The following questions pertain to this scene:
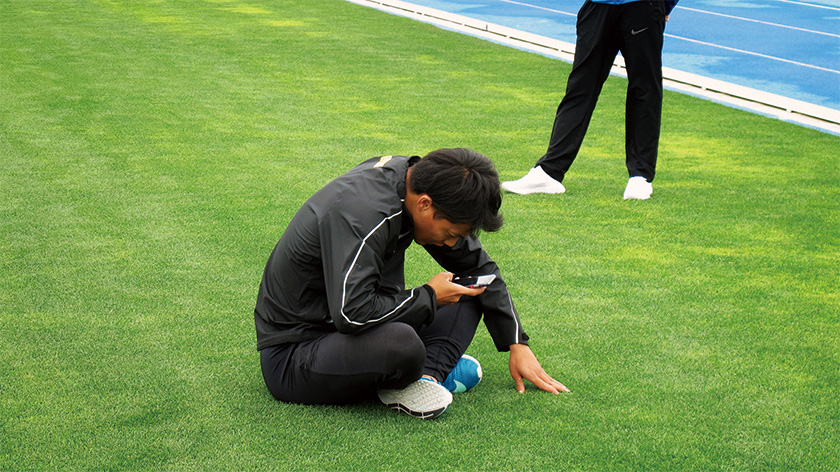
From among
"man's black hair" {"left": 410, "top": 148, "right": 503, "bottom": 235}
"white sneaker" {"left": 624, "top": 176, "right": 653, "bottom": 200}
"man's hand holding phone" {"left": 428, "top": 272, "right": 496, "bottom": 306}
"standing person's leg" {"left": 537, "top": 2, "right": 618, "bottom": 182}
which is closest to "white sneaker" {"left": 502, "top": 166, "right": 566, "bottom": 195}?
"standing person's leg" {"left": 537, "top": 2, "right": 618, "bottom": 182}

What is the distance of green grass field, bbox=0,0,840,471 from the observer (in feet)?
7.66

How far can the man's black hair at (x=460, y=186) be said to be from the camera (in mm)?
2225

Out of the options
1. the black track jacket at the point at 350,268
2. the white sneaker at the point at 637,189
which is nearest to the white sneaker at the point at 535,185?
the white sneaker at the point at 637,189

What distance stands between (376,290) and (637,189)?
8.41 ft

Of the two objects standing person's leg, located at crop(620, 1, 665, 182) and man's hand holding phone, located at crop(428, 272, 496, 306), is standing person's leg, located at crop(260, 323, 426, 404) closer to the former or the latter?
man's hand holding phone, located at crop(428, 272, 496, 306)

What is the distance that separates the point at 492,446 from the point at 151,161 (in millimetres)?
3358

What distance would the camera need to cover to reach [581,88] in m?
4.78

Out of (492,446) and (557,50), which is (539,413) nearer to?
(492,446)

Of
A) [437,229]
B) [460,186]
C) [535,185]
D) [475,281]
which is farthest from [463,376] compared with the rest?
[535,185]

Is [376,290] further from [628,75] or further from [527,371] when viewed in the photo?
[628,75]

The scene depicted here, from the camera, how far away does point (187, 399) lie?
2525 millimetres

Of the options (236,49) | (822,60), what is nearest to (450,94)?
(236,49)

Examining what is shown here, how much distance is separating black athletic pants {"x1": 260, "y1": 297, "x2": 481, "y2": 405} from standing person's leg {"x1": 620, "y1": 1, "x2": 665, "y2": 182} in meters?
2.53

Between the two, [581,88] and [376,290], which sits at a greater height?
[581,88]
